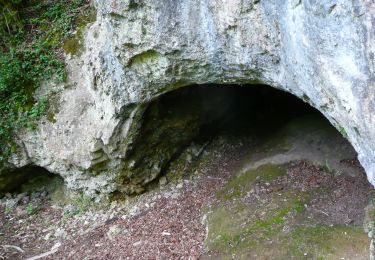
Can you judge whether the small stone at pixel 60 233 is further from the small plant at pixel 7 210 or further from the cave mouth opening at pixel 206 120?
the cave mouth opening at pixel 206 120

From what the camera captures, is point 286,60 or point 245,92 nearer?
point 286,60

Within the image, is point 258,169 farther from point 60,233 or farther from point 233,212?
point 60,233

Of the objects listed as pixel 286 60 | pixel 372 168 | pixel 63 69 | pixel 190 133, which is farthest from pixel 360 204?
pixel 63 69

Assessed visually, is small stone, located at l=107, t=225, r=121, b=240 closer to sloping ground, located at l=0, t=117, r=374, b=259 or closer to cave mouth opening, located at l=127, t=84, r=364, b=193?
sloping ground, located at l=0, t=117, r=374, b=259

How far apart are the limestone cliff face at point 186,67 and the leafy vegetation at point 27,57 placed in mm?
255

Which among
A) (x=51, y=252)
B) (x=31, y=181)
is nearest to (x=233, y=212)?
(x=51, y=252)

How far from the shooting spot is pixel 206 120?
7922 mm

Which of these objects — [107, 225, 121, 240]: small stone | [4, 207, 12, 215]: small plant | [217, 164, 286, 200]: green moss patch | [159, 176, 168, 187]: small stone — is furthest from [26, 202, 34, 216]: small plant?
[217, 164, 286, 200]: green moss patch

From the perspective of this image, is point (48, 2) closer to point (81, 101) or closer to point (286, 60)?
point (81, 101)

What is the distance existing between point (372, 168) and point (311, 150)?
2996mm

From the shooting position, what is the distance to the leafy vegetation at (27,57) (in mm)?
7004

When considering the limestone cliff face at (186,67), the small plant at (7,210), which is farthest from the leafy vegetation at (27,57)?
the small plant at (7,210)

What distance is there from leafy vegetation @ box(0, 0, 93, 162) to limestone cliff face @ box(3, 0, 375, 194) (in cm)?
26

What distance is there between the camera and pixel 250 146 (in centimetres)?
760
